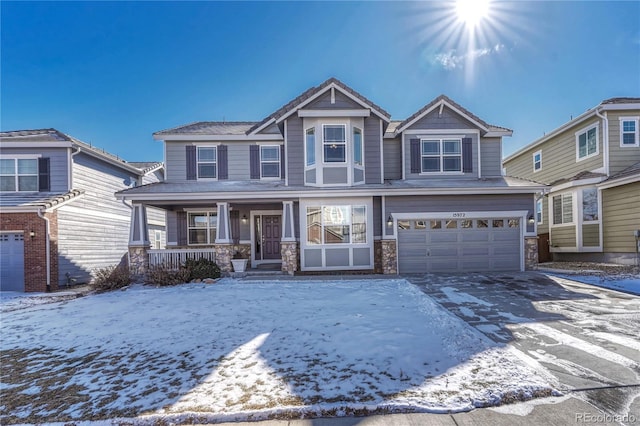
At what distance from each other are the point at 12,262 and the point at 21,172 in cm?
362

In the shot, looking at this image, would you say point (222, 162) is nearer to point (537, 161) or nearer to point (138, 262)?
point (138, 262)

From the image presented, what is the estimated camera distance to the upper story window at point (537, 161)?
1595cm

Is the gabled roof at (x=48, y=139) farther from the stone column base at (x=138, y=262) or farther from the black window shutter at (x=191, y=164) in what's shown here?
the stone column base at (x=138, y=262)

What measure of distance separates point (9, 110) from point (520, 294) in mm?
20145

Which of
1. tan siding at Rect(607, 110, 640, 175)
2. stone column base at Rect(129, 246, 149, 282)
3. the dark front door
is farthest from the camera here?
the dark front door

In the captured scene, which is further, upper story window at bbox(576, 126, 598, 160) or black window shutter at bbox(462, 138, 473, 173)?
upper story window at bbox(576, 126, 598, 160)

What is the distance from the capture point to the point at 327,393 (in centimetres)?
289

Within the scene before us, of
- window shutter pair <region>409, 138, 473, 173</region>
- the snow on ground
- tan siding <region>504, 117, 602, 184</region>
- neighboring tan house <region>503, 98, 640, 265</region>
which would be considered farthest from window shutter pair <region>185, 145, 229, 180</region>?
tan siding <region>504, 117, 602, 184</region>

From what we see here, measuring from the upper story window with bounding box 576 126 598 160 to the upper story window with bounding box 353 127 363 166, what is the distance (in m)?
10.9

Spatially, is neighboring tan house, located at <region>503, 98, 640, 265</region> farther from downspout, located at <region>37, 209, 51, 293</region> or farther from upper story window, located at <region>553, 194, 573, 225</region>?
downspout, located at <region>37, 209, 51, 293</region>

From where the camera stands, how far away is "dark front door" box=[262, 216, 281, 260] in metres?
12.4

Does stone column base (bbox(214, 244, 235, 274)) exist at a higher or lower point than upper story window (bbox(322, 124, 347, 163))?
lower

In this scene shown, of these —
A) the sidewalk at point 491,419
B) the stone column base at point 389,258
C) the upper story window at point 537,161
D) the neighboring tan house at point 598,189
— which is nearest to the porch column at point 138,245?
the stone column base at point 389,258

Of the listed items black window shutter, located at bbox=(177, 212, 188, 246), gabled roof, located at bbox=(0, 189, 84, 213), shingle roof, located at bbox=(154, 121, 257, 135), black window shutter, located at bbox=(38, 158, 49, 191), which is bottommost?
black window shutter, located at bbox=(177, 212, 188, 246)
